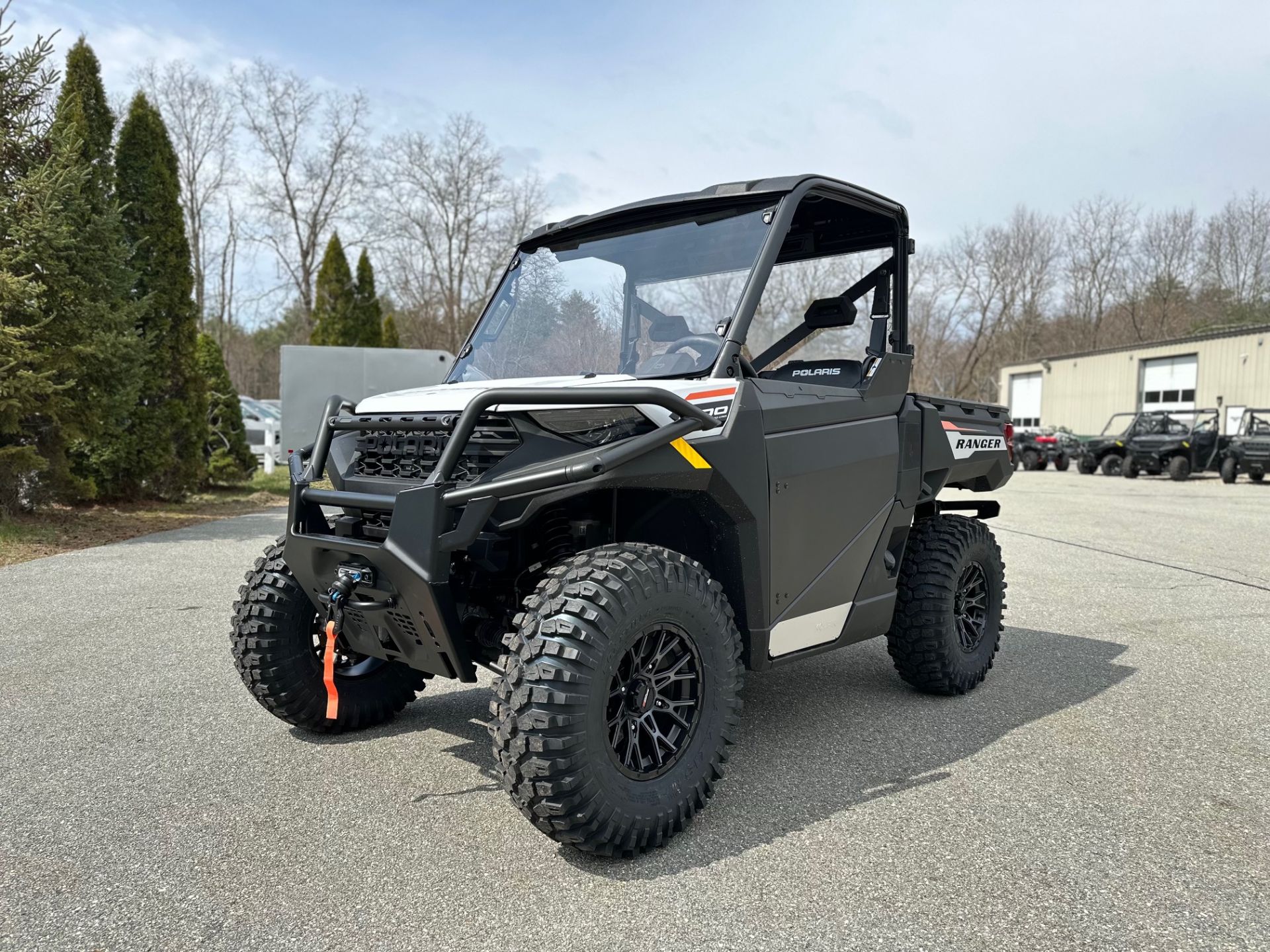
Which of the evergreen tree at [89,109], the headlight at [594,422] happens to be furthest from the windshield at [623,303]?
the evergreen tree at [89,109]

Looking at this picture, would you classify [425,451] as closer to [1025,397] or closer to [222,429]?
[222,429]

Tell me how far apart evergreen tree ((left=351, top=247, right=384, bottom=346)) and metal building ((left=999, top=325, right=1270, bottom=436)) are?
83.7 ft

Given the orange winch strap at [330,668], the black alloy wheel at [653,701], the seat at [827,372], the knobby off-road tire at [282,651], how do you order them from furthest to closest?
the seat at [827,372], the knobby off-road tire at [282,651], the orange winch strap at [330,668], the black alloy wheel at [653,701]

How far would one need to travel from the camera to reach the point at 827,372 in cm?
413

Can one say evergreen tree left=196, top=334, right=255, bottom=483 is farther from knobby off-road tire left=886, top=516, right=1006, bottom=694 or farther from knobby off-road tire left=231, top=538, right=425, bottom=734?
knobby off-road tire left=886, top=516, right=1006, bottom=694

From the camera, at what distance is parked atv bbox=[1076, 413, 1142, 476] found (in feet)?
85.3

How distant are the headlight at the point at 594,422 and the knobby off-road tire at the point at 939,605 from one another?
2.11 meters

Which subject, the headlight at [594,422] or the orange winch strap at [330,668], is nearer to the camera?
the headlight at [594,422]

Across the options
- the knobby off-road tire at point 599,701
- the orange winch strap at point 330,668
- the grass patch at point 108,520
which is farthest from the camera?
the grass patch at point 108,520

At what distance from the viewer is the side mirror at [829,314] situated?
4.14 meters

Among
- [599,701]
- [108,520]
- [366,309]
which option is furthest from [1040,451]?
[599,701]

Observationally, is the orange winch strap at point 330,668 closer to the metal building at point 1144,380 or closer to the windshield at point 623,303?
the windshield at point 623,303

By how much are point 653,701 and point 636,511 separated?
30.6 inches

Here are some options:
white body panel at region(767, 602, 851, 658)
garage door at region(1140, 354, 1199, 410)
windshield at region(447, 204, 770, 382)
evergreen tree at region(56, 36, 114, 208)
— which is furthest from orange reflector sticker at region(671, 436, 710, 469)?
garage door at region(1140, 354, 1199, 410)
